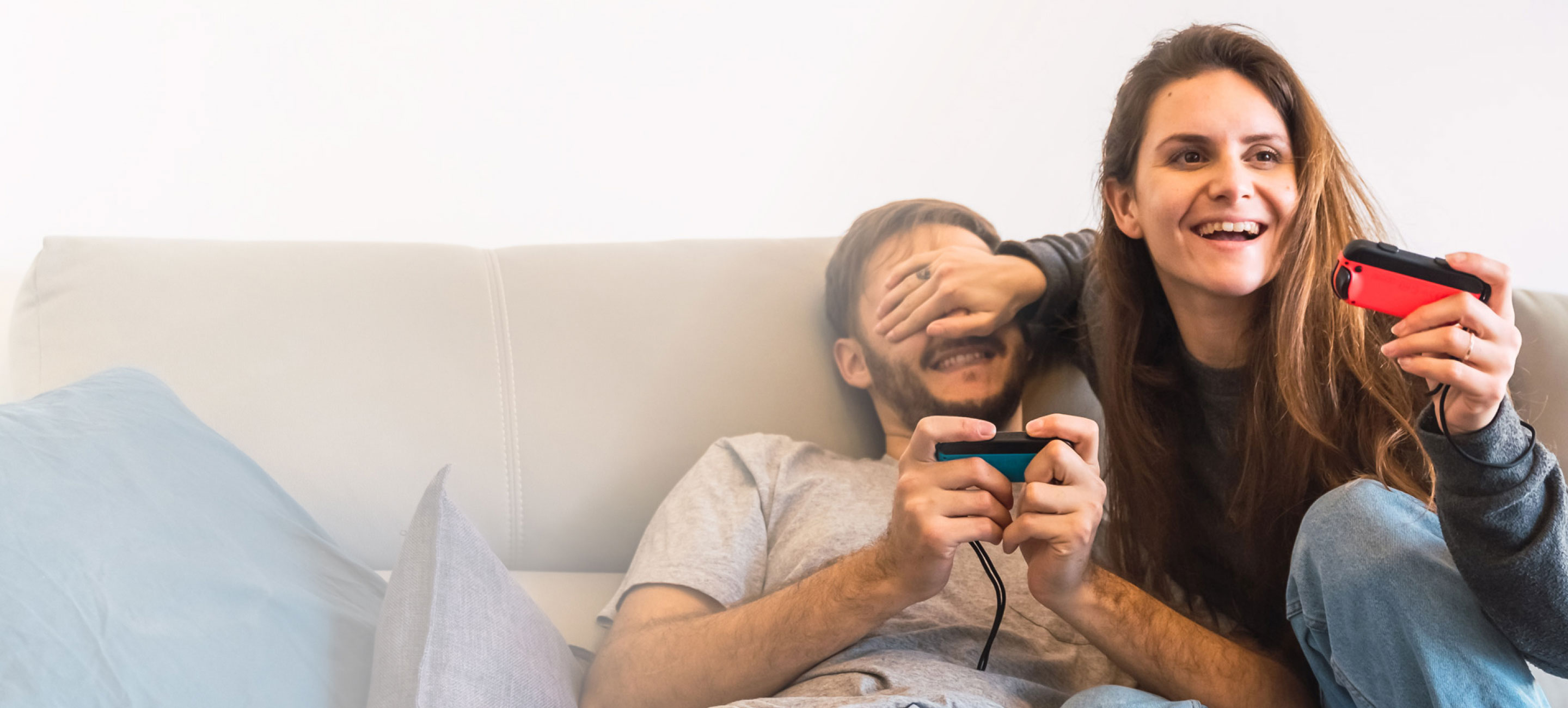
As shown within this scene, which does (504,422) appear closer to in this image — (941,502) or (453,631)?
(453,631)

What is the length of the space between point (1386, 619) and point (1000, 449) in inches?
13.6

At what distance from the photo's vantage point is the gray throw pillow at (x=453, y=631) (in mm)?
851

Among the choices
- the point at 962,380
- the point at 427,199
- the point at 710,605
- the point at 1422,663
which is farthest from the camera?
the point at 427,199

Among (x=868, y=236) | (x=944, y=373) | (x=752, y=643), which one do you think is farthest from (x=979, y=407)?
(x=752, y=643)

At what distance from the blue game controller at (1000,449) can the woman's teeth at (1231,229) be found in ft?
1.29

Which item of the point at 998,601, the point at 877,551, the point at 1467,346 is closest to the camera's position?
the point at 1467,346

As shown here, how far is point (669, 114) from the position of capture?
1.78 m

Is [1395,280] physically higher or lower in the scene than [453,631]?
higher

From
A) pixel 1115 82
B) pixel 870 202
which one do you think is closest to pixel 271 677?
pixel 870 202

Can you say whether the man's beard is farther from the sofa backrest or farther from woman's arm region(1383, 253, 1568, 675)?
woman's arm region(1383, 253, 1568, 675)

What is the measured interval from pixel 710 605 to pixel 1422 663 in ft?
2.30

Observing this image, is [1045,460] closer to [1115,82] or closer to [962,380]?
[962,380]

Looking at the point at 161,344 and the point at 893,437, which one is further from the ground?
the point at 161,344

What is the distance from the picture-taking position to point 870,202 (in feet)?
6.19
